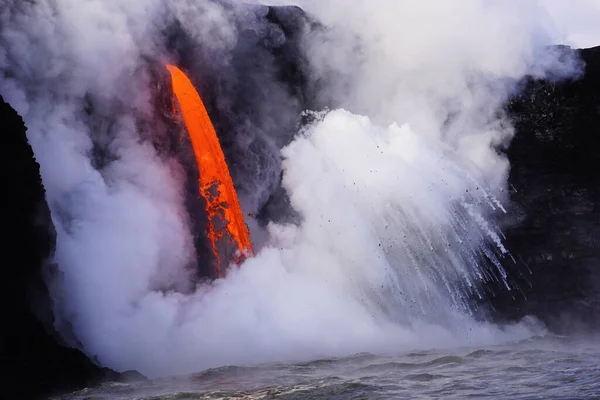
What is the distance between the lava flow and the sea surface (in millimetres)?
10324

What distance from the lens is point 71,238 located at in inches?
786

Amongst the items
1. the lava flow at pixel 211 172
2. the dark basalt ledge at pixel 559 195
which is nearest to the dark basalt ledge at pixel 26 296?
the lava flow at pixel 211 172

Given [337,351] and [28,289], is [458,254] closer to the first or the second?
[337,351]

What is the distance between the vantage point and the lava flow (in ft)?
84.4

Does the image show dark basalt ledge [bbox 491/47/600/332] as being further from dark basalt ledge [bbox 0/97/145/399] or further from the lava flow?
dark basalt ledge [bbox 0/97/145/399]

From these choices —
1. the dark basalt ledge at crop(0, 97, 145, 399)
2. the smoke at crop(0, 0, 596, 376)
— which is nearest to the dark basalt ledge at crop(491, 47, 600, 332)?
the smoke at crop(0, 0, 596, 376)

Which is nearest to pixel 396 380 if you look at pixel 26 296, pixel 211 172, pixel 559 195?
pixel 26 296

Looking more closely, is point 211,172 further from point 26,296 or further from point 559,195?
point 559,195

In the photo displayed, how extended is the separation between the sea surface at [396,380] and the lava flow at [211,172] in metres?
10.3

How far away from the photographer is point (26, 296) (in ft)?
46.6

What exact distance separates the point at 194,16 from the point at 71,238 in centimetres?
1118

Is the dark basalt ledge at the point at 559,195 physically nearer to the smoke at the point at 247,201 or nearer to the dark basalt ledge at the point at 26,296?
the smoke at the point at 247,201

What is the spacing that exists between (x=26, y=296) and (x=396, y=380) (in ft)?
29.8

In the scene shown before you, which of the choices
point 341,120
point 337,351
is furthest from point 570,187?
point 337,351
